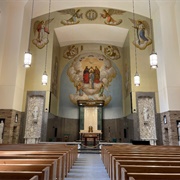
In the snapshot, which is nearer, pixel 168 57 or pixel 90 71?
pixel 168 57

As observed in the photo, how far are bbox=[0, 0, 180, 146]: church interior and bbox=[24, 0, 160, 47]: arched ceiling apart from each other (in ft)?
0.22

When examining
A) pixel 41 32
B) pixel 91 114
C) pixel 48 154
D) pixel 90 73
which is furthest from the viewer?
pixel 90 73

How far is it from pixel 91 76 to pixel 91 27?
425 cm

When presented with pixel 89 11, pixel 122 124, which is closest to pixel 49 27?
pixel 89 11

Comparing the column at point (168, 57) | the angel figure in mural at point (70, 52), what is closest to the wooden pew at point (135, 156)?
the column at point (168, 57)

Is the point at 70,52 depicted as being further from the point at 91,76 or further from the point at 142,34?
the point at 142,34

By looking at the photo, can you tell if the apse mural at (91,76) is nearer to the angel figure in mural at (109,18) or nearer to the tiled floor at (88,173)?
the angel figure in mural at (109,18)

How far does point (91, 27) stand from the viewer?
13.5 m

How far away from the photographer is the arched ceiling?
1186cm

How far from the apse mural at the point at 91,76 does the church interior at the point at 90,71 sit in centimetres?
9

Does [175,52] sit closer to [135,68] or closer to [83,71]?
[135,68]

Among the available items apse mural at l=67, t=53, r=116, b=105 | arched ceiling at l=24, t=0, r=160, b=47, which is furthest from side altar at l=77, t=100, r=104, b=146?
arched ceiling at l=24, t=0, r=160, b=47

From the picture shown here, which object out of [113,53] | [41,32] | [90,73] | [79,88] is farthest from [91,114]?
[41,32]

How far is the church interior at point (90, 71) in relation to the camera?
388 inches
